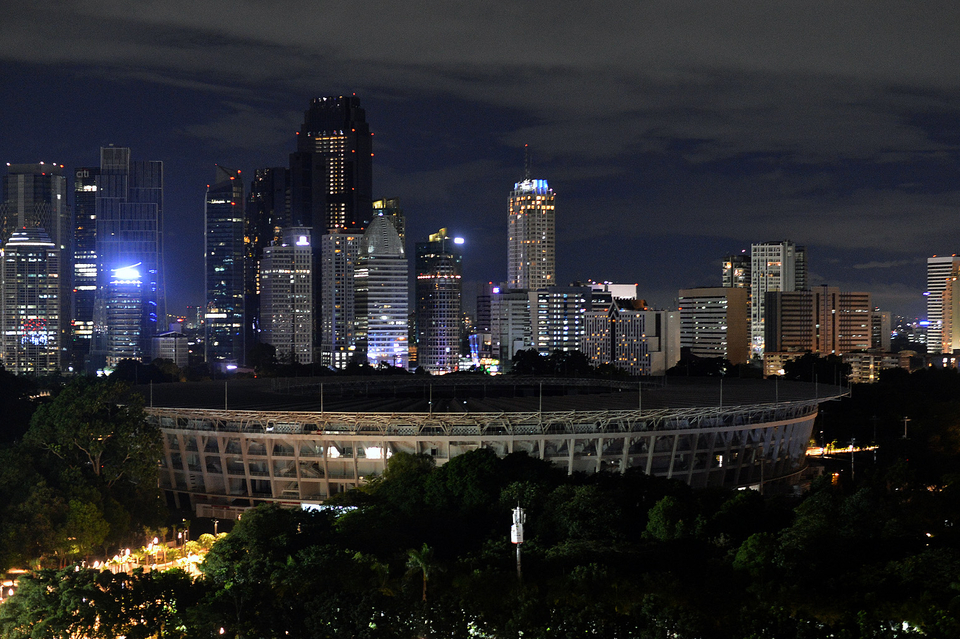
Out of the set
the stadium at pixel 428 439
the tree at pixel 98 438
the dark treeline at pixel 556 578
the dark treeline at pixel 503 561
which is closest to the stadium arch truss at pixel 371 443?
the stadium at pixel 428 439

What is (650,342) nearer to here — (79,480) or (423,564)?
(79,480)

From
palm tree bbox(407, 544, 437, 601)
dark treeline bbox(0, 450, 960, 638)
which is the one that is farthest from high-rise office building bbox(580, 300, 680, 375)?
palm tree bbox(407, 544, 437, 601)

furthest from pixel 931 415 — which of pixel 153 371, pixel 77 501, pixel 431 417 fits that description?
pixel 153 371

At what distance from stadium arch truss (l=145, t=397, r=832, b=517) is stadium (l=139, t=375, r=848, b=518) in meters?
0.08

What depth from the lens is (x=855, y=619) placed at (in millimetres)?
31297

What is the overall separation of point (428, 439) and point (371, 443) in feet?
13.2

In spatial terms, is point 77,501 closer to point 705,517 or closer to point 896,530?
point 705,517

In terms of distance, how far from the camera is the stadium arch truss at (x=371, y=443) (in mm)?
66875

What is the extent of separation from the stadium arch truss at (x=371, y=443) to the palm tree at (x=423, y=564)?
2955cm

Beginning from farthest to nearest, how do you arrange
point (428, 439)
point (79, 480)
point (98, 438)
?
point (428, 439) < point (98, 438) < point (79, 480)

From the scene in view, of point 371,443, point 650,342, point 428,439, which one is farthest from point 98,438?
point 650,342

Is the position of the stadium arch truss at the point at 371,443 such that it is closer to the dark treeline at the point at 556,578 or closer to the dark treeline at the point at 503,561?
the dark treeline at the point at 503,561

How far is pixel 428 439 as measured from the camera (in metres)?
66.5

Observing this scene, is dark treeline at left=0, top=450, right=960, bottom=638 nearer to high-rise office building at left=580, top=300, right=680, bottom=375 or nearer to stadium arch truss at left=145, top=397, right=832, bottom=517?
stadium arch truss at left=145, top=397, right=832, bottom=517
